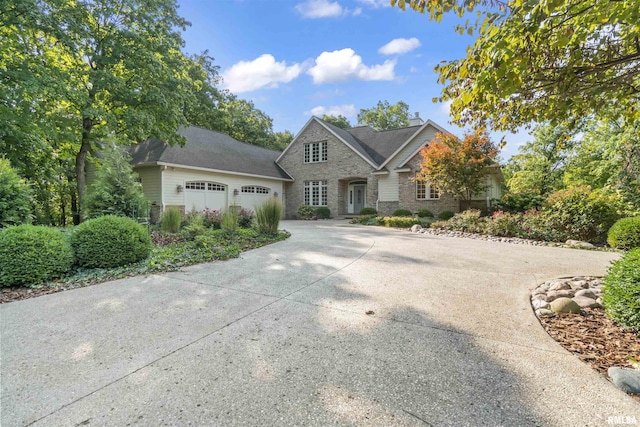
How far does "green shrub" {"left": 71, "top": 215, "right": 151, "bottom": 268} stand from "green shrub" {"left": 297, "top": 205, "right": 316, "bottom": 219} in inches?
550

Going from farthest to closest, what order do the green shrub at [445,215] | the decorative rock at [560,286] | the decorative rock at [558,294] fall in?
the green shrub at [445,215]
the decorative rock at [560,286]
the decorative rock at [558,294]

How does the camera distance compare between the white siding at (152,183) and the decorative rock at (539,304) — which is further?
the white siding at (152,183)

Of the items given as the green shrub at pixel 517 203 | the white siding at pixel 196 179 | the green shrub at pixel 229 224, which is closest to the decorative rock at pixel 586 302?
the green shrub at pixel 229 224

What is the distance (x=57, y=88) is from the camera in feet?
29.3

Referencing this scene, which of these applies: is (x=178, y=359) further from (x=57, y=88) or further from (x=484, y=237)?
(x=57, y=88)

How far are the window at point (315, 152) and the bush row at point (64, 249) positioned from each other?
51.6ft

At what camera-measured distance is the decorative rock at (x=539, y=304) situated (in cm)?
366

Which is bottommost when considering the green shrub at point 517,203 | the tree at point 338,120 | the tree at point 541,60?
the green shrub at point 517,203

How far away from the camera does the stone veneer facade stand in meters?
19.1

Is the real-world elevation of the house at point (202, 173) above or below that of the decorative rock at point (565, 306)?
above

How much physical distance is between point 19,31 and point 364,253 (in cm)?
1263

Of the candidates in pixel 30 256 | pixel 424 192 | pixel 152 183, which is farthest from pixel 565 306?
pixel 152 183

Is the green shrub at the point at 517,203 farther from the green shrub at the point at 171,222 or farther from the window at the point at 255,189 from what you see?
the green shrub at the point at 171,222

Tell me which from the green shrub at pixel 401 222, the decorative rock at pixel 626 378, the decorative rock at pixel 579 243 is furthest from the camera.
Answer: the green shrub at pixel 401 222
